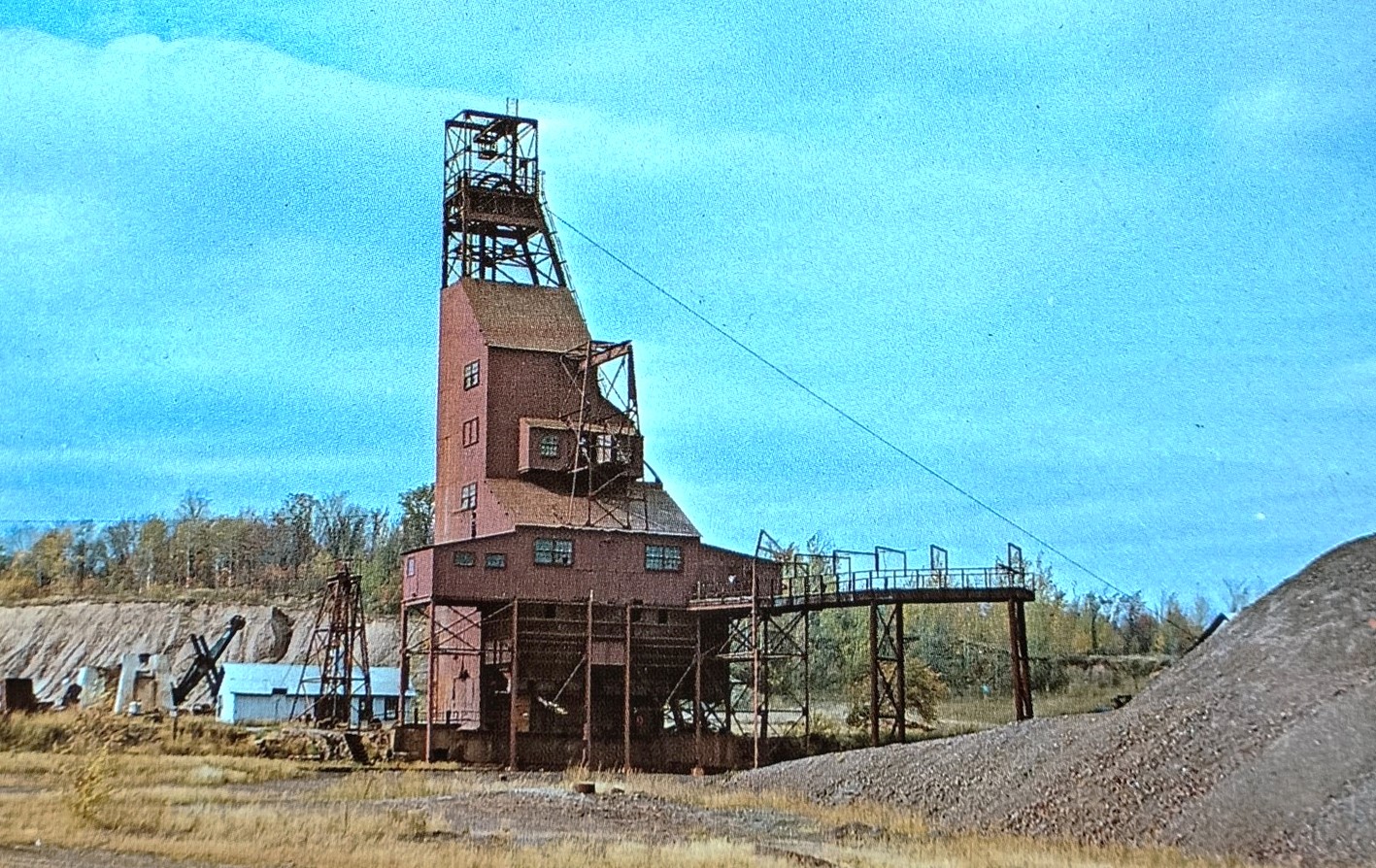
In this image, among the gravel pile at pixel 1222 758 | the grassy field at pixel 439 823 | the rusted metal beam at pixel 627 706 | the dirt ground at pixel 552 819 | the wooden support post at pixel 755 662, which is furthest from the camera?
the rusted metal beam at pixel 627 706

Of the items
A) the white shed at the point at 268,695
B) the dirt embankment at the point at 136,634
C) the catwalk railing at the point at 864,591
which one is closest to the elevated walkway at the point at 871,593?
the catwalk railing at the point at 864,591

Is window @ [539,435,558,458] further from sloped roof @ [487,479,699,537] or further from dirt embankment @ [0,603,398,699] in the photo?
dirt embankment @ [0,603,398,699]

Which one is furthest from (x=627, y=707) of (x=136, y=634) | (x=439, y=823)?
(x=136, y=634)

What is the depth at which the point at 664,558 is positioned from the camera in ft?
164

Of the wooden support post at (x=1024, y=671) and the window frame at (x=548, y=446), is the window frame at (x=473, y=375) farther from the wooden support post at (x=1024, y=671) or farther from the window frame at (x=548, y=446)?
the wooden support post at (x=1024, y=671)

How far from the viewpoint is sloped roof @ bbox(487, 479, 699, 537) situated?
49906 millimetres

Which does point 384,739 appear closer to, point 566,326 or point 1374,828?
point 566,326

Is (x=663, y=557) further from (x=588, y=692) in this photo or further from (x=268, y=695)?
(x=268, y=695)

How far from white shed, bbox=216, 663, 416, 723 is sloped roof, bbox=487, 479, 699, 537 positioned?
59.5ft

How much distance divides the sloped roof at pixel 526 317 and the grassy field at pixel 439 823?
17.1 metres

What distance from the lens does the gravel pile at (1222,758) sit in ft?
88.2

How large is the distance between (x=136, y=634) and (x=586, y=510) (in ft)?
165

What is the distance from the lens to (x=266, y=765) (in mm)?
44219

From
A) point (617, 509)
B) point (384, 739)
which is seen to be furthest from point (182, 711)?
point (617, 509)
